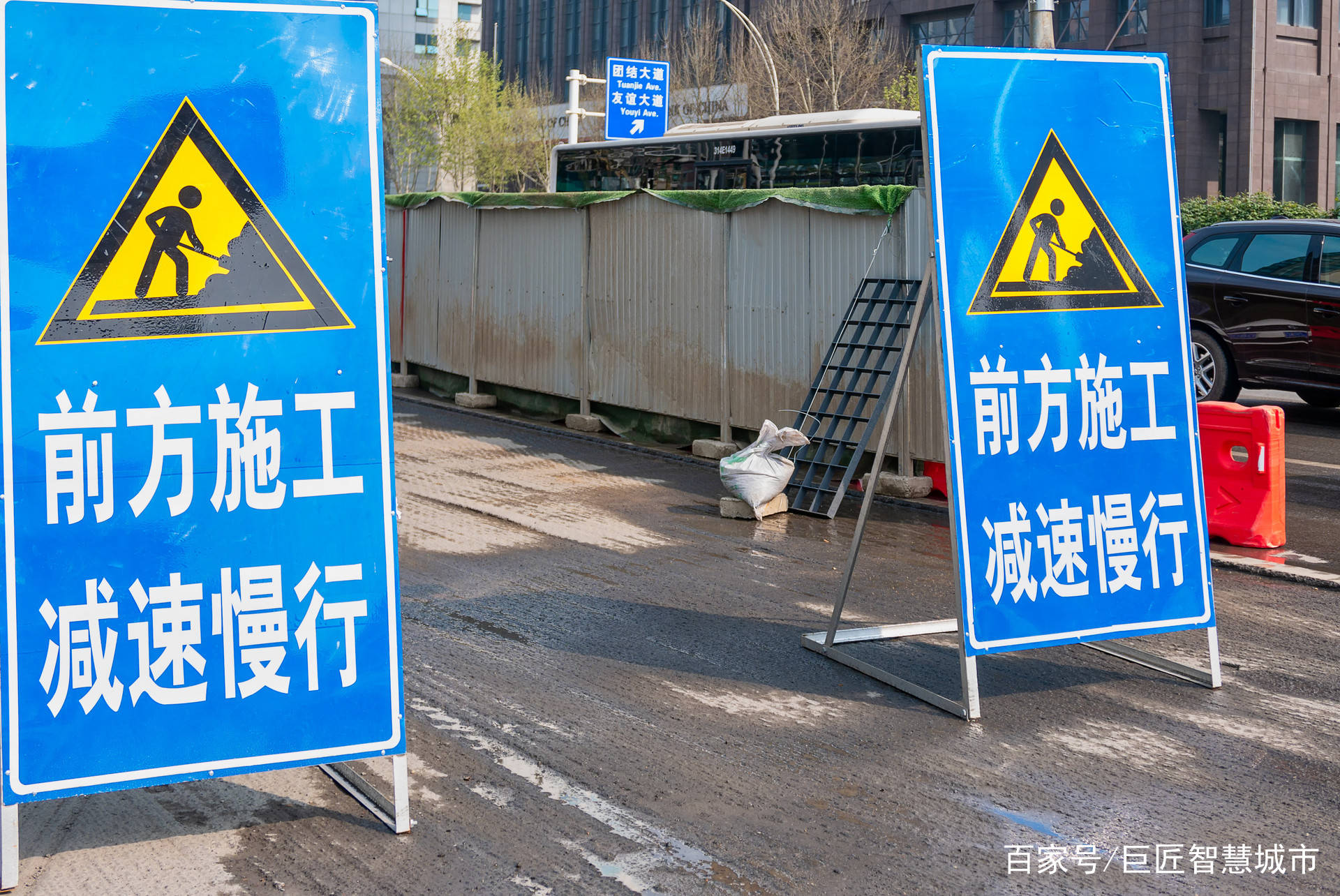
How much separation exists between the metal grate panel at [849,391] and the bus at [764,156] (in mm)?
4334

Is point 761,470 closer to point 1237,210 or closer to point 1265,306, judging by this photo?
point 1265,306

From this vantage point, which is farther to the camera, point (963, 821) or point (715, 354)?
point (715, 354)

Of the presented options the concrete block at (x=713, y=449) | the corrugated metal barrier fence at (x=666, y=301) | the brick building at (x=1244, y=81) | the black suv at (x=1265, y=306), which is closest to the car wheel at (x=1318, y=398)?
the black suv at (x=1265, y=306)

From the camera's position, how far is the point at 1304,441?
13.1 m

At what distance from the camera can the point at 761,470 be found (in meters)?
10.0

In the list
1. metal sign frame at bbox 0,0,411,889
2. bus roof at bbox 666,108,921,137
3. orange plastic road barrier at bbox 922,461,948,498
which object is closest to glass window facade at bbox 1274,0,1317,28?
bus roof at bbox 666,108,921,137

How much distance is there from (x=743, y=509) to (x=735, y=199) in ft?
11.1

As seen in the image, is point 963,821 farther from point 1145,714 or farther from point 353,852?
point 353,852

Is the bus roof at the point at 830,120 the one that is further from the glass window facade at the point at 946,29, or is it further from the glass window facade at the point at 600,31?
the glass window facade at the point at 600,31

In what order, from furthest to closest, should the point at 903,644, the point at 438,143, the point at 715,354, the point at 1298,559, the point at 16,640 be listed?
the point at 438,143, the point at 715,354, the point at 1298,559, the point at 903,644, the point at 16,640

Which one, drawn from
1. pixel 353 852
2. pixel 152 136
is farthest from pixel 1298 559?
pixel 152 136

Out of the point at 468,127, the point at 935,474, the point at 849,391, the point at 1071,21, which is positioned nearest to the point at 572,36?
the point at 468,127

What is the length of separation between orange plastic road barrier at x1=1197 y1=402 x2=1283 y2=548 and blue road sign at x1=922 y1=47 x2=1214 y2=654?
3.08 metres

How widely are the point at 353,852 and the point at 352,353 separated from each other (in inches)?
61.2
